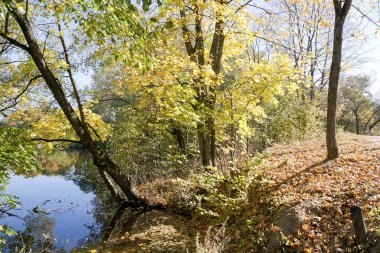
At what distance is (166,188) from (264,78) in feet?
17.6

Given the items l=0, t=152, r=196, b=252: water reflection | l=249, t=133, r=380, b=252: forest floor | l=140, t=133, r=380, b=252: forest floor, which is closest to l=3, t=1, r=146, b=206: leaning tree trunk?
l=0, t=152, r=196, b=252: water reflection

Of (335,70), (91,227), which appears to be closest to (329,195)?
(335,70)

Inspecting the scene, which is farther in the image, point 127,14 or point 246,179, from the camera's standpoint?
point 246,179

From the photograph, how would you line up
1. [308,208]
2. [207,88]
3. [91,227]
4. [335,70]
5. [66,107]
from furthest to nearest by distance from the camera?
[91,227], [207,88], [66,107], [335,70], [308,208]

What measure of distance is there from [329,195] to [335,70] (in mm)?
3341


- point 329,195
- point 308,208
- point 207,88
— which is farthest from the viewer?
point 207,88

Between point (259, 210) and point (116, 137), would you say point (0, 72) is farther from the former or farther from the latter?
point (259, 210)

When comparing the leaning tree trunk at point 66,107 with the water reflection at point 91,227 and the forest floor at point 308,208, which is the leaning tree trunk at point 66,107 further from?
the forest floor at point 308,208

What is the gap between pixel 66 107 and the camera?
882cm

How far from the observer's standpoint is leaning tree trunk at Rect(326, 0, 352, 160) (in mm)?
7562

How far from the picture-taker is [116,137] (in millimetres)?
14430

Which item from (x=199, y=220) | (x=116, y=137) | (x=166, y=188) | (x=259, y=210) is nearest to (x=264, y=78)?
(x=259, y=210)

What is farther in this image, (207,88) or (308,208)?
(207,88)

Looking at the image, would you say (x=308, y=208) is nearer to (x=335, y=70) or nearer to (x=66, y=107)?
(x=335, y=70)
